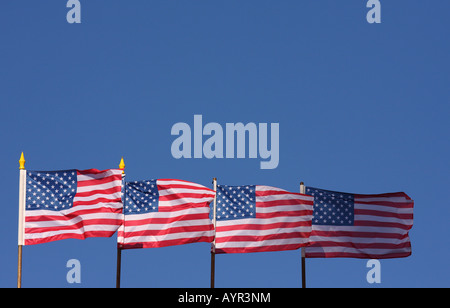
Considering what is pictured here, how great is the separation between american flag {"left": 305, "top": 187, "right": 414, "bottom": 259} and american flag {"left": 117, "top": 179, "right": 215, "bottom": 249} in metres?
6.39

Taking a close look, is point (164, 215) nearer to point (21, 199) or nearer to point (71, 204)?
point (71, 204)

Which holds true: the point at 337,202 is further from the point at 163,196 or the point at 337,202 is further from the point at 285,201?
the point at 163,196

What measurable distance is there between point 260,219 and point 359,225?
5.75 m

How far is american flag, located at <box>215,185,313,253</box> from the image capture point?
161ft

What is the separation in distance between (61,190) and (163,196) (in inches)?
192

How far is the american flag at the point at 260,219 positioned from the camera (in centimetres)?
4917

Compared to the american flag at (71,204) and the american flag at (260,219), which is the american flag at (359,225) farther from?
the american flag at (71,204)

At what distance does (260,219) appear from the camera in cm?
4972

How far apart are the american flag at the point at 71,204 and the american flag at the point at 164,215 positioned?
67 centimetres

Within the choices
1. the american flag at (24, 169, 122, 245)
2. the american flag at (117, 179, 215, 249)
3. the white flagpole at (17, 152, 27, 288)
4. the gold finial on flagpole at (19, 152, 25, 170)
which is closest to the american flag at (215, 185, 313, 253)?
the american flag at (117, 179, 215, 249)

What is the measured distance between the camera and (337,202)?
52.1 m
